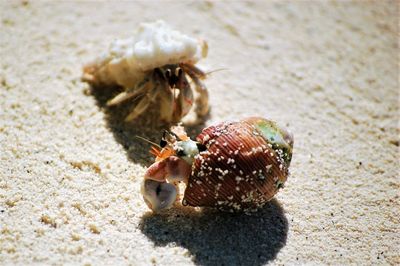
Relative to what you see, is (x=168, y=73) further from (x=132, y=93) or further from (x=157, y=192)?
(x=157, y=192)

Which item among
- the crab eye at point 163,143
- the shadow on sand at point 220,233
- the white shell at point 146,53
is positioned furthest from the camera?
the white shell at point 146,53

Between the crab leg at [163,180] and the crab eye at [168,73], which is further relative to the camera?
the crab eye at [168,73]

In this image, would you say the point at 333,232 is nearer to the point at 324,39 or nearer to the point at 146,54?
the point at 146,54

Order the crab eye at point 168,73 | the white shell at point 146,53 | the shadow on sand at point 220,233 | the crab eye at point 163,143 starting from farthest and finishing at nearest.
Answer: the crab eye at point 168,73 < the white shell at point 146,53 < the crab eye at point 163,143 < the shadow on sand at point 220,233

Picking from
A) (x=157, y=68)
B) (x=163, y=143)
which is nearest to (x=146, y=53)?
(x=157, y=68)

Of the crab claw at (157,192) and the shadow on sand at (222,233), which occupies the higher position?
the crab claw at (157,192)

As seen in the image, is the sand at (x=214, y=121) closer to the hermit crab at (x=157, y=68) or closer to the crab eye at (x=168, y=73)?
the hermit crab at (x=157, y=68)

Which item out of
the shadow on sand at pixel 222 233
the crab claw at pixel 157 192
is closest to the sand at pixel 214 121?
the shadow on sand at pixel 222 233

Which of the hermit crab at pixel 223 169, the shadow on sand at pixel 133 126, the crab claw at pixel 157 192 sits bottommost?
the shadow on sand at pixel 133 126
